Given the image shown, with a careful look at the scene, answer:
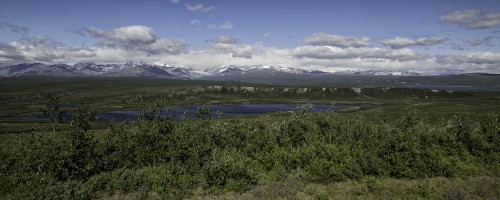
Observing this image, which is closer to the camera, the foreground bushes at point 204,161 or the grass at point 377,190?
the grass at point 377,190

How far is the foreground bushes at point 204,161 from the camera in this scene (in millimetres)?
38781

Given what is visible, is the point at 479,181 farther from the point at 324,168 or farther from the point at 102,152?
the point at 102,152

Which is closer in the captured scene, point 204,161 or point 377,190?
point 377,190

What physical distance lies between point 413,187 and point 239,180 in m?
17.7

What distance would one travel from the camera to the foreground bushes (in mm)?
38781

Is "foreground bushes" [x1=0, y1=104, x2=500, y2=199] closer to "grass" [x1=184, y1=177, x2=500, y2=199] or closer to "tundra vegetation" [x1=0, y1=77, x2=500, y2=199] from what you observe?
"tundra vegetation" [x1=0, y1=77, x2=500, y2=199]

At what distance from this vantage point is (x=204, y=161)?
4728cm

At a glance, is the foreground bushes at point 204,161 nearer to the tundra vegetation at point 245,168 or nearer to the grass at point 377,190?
the tundra vegetation at point 245,168

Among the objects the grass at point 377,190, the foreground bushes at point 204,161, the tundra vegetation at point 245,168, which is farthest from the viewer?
the foreground bushes at point 204,161

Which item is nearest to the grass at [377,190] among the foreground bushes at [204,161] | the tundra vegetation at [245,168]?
the tundra vegetation at [245,168]

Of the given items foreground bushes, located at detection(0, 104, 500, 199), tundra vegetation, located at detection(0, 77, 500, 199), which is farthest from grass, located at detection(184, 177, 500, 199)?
foreground bushes, located at detection(0, 104, 500, 199)

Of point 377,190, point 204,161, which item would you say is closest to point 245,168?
point 204,161

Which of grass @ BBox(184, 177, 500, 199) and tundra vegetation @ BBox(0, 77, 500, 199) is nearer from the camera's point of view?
grass @ BBox(184, 177, 500, 199)

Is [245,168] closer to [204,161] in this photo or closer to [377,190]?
[204,161]
